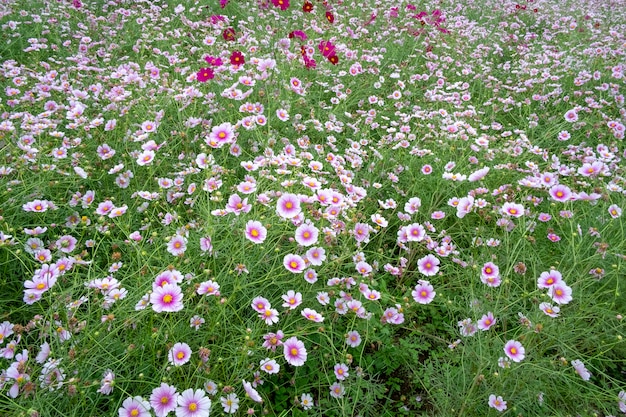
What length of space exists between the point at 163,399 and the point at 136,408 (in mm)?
72

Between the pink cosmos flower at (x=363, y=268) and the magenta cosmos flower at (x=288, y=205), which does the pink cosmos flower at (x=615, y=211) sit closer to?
the pink cosmos flower at (x=363, y=268)

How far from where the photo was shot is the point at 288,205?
1634 millimetres

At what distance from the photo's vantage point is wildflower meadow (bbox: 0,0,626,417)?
139 centimetres

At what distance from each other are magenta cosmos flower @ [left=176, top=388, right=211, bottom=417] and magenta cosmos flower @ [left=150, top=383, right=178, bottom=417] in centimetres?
2

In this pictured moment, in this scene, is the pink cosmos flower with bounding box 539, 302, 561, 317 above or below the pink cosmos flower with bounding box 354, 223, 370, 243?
above

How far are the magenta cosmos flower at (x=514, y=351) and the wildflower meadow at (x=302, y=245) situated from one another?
1 centimetres

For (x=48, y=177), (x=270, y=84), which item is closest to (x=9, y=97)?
(x=48, y=177)

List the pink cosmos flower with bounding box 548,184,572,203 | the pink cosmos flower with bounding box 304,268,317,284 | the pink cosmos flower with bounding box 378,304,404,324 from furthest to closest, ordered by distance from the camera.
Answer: the pink cosmos flower with bounding box 548,184,572,203
the pink cosmos flower with bounding box 378,304,404,324
the pink cosmos flower with bounding box 304,268,317,284

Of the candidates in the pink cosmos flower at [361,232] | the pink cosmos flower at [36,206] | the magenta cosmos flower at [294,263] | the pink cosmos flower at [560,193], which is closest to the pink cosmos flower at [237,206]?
the magenta cosmos flower at [294,263]

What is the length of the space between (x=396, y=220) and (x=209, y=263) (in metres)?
1.18

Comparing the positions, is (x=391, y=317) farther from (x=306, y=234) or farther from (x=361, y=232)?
(x=306, y=234)

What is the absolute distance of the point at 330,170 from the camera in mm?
2496

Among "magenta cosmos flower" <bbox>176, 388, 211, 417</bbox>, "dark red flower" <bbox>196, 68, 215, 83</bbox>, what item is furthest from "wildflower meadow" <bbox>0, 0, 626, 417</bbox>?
"dark red flower" <bbox>196, 68, 215, 83</bbox>

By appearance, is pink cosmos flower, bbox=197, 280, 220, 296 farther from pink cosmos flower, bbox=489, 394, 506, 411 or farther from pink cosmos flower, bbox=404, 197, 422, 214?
pink cosmos flower, bbox=404, 197, 422, 214
